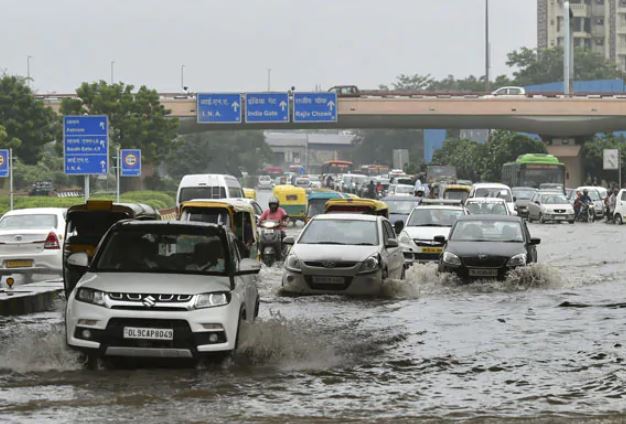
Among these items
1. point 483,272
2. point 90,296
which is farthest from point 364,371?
point 483,272

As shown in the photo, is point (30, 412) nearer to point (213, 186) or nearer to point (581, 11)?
point (213, 186)

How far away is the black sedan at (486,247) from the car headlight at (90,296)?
35.7 ft

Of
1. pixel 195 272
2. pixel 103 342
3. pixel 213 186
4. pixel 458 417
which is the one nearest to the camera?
pixel 458 417

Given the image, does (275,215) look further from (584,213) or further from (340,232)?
(584,213)

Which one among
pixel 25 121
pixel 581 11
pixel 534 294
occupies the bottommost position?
pixel 534 294

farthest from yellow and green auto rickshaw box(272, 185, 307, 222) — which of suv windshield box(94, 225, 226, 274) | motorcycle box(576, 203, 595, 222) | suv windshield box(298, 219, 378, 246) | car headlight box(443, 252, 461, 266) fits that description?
suv windshield box(94, 225, 226, 274)

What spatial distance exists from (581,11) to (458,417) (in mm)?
136152

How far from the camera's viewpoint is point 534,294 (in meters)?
21.3

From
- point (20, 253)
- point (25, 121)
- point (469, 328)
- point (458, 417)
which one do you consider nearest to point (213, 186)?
point (20, 253)

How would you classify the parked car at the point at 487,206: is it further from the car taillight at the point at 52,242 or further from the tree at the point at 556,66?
the tree at the point at 556,66

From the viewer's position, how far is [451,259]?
71.7 ft

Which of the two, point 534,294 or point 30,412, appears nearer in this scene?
point 30,412

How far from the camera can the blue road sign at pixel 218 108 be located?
72.8 m

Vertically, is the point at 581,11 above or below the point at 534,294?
above
